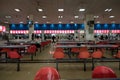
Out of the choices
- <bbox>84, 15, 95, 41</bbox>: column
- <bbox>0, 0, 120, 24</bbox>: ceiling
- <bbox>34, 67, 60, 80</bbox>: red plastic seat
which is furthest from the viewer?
<bbox>84, 15, 95, 41</bbox>: column

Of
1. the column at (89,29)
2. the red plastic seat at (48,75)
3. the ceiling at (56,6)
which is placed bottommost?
the red plastic seat at (48,75)

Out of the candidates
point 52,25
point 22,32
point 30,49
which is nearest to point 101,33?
point 52,25

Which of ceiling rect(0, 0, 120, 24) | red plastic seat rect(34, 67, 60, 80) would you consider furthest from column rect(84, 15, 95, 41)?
red plastic seat rect(34, 67, 60, 80)

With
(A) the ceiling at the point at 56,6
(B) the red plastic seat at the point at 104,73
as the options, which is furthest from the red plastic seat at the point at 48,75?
(A) the ceiling at the point at 56,6

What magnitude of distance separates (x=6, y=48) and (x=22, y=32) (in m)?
27.5

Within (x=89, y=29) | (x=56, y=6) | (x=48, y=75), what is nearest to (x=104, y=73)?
(x=48, y=75)

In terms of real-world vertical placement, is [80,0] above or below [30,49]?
above

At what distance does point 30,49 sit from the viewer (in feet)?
34.4

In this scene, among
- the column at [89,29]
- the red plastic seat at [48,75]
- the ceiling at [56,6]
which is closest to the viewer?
the red plastic seat at [48,75]

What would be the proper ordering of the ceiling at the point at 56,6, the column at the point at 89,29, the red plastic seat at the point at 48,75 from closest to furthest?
the red plastic seat at the point at 48,75 → the ceiling at the point at 56,6 → the column at the point at 89,29

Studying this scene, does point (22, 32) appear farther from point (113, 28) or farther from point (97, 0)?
point (97, 0)

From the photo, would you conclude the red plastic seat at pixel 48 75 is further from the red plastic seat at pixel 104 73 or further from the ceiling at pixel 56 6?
the ceiling at pixel 56 6

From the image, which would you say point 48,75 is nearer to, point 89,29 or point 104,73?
point 104,73

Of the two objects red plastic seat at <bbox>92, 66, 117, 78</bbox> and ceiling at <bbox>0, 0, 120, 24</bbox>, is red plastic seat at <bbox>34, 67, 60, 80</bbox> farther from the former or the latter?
ceiling at <bbox>0, 0, 120, 24</bbox>
